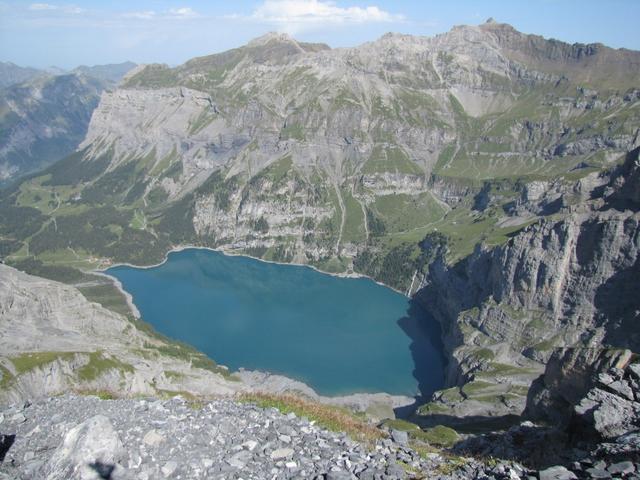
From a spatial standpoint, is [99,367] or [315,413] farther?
[99,367]

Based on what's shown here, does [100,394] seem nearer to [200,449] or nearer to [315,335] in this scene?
[200,449]

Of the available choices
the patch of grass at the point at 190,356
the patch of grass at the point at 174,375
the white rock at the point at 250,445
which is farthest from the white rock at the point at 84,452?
the patch of grass at the point at 190,356

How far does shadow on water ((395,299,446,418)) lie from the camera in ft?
415

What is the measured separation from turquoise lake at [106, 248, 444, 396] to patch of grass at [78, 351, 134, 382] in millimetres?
50112

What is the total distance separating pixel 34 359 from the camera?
76.1 meters

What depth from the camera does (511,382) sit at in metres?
113

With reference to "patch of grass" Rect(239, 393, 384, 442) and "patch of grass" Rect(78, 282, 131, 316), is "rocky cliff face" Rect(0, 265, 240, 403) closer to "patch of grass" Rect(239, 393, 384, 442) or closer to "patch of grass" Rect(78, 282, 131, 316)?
"patch of grass" Rect(239, 393, 384, 442)

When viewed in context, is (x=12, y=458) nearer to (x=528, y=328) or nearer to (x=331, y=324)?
(x=528, y=328)

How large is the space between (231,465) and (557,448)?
1704 centimetres

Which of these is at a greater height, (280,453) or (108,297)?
(280,453)

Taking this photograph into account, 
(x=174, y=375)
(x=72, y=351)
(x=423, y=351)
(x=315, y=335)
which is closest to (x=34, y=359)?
(x=72, y=351)

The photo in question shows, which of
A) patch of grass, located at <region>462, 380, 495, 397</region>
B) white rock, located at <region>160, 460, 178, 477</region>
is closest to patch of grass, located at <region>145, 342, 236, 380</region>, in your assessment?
patch of grass, located at <region>462, 380, 495, 397</region>

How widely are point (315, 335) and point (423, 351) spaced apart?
32528mm

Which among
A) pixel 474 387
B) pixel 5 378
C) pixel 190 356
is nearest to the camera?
pixel 5 378
